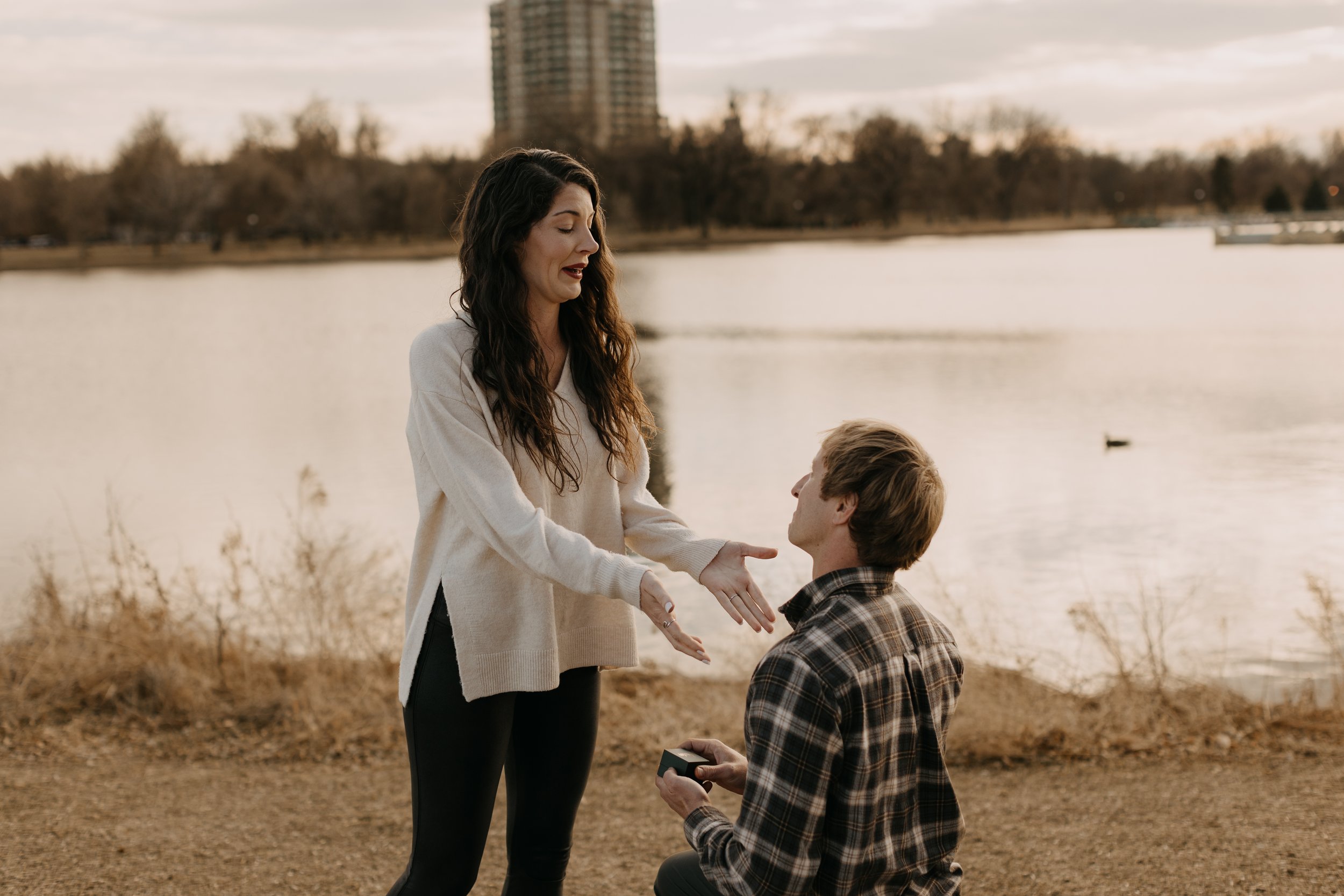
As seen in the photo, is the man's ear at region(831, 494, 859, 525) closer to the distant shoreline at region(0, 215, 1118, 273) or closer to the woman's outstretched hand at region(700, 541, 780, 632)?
the woman's outstretched hand at region(700, 541, 780, 632)

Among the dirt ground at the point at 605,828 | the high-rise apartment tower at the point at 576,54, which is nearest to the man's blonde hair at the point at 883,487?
the dirt ground at the point at 605,828

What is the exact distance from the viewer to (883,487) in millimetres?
1740

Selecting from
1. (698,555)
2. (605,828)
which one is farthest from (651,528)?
(605,828)

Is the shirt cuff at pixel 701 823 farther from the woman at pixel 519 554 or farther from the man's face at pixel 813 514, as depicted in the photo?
the man's face at pixel 813 514

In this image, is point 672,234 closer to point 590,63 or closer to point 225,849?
point 590,63

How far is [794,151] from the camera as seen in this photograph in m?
96.0

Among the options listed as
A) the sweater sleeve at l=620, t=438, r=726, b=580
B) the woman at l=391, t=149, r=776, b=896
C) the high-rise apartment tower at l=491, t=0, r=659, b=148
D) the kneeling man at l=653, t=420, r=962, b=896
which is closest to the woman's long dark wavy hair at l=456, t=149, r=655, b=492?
the woman at l=391, t=149, r=776, b=896

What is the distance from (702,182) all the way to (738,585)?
86.7 meters

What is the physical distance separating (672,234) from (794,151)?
14501mm

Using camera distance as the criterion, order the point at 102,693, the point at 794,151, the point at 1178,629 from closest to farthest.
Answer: the point at 102,693 < the point at 1178,629 < the point at 794,151

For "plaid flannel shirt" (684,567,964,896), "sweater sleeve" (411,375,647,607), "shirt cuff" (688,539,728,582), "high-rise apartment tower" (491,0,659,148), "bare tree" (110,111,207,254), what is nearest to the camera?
"plaid flannel shirt" (684,567,964,896)

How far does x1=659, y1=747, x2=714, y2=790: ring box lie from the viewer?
6.35 feet

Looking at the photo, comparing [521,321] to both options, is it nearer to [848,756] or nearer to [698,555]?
[698,555]

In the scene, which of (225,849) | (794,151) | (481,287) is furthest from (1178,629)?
(794,151)
